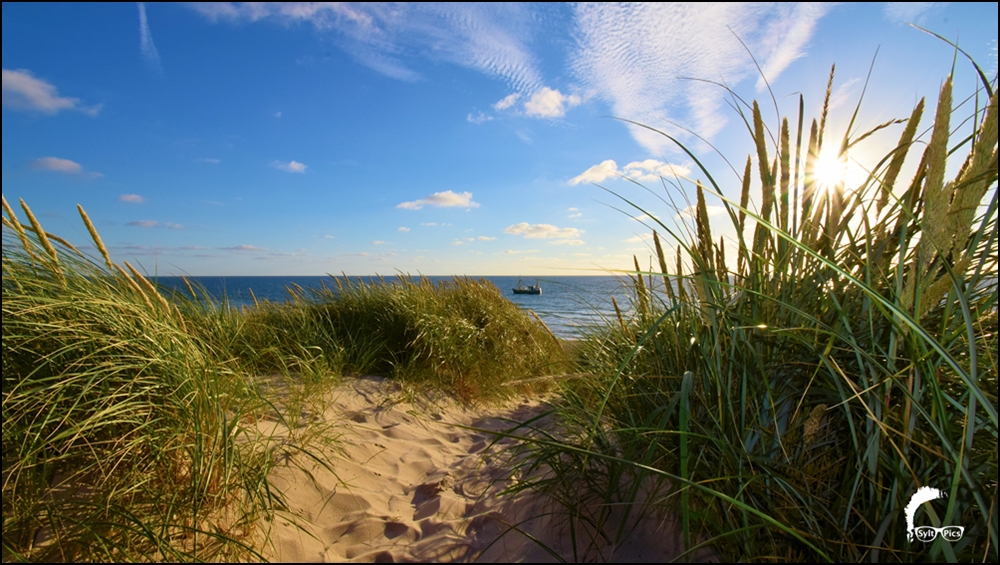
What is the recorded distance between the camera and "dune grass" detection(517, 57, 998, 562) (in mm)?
1204

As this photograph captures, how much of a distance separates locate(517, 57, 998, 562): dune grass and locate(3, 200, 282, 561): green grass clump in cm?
136

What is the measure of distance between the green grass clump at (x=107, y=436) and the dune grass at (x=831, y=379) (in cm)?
136

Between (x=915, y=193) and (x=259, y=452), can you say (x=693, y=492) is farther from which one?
(x=259, y=452)

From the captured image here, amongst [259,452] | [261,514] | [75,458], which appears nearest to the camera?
[75,458]

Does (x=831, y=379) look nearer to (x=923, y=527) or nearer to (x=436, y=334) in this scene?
(x=923, y=527)

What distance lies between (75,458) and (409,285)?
4.17 m

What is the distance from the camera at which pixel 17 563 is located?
1.61 meters

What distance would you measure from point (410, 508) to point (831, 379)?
7.37 ft

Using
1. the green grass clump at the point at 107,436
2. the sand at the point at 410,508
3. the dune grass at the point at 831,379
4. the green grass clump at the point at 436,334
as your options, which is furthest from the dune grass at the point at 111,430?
the green grass clump at the point at 436,334

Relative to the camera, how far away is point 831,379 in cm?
156

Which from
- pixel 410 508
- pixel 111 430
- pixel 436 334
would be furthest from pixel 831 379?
pixel 436 334

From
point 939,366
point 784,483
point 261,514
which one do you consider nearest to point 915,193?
point 939,366

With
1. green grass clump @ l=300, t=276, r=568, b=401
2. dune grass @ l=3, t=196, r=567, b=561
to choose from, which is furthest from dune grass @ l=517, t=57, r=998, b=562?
green grass clump @ l=300, t=276, r=568, b=401

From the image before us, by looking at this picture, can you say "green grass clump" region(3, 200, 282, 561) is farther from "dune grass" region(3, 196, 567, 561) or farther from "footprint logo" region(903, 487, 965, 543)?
"footprint logo" region(903, 487, 965, 543)
